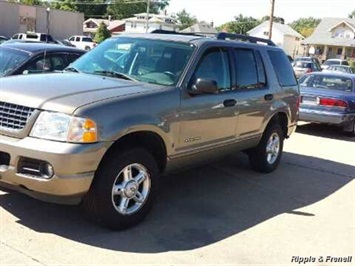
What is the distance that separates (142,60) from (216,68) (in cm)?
91

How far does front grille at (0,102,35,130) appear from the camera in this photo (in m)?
4.42

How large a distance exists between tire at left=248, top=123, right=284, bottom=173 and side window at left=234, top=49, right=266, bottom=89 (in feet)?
2.81

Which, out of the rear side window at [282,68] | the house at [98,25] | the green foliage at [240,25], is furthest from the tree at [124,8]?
the rear side window at [282,68]

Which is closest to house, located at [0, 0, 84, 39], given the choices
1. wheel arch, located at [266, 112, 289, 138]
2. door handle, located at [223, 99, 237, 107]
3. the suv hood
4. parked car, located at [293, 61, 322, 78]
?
parked car, located at [293, 61, 322, 78]

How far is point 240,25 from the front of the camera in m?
106

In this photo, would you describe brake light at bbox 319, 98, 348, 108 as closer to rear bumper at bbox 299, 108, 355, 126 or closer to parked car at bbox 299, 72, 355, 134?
parked car at bbox 299, 72, 355, 134

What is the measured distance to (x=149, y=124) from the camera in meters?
4.88

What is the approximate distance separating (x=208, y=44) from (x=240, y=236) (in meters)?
2.23

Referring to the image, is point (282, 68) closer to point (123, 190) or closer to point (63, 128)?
point (123, 190)

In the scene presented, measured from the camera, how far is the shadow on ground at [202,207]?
15.7ft

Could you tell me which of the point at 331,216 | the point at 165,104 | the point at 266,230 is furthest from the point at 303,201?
the point at 165,104

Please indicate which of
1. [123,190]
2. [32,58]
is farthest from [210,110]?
[32,58]

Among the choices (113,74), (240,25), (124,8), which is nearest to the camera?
(113,74)

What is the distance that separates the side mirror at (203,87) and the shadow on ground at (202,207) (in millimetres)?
1315
